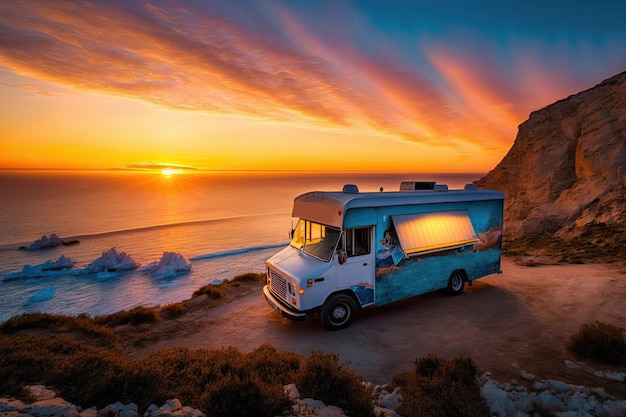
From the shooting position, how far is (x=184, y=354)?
6.67m

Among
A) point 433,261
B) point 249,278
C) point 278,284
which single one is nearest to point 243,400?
point 278,284

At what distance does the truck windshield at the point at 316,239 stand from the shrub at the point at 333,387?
12.0ft

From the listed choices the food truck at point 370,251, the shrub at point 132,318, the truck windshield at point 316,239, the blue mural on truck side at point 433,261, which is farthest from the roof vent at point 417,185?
the shrub at point 132,318

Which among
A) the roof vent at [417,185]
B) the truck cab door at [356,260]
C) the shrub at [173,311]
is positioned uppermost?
the roof vent at [417,185]

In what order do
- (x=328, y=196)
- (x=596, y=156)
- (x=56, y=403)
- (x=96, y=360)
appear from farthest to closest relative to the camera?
(x=596, y=156) < (x=328, y=196) < (x=96, y=360) < (x=56, y=403)

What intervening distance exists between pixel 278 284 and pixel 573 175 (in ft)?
104

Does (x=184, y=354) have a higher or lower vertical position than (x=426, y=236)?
lower

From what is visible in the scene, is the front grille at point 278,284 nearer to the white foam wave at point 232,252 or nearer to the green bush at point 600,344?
the green bush at point 600,344

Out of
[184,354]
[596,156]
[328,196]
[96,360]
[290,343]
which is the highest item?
[596,156]

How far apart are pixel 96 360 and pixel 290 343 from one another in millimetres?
4380

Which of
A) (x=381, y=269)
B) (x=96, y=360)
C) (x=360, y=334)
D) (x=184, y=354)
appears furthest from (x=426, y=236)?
(x=96, y=360)

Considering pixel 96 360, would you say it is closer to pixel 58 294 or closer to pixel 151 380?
pixel 151 380

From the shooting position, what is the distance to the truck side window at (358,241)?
9047mm

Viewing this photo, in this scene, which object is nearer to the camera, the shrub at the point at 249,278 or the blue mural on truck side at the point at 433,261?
the blue mural on truck side at the point at 433,261
